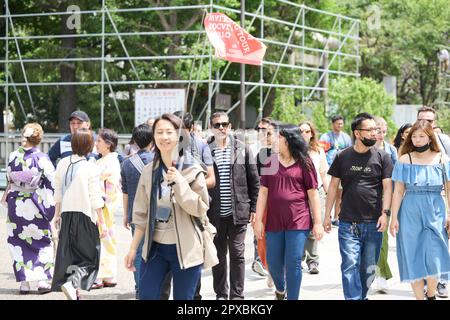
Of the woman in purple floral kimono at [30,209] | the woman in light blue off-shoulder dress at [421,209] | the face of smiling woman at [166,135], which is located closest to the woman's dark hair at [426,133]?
the woman in light blue off-shoulder dress at [421,209]

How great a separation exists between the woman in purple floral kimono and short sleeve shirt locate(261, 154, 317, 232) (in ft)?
9.50

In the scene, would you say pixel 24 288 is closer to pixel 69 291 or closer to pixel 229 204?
pixel 69 291

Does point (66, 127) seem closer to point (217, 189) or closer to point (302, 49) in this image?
point (302, 49)

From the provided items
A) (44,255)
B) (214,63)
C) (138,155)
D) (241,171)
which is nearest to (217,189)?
(241,171)

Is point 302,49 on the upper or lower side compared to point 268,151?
upper

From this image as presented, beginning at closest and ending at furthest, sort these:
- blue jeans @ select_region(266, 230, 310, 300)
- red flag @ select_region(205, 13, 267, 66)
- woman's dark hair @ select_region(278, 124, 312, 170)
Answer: blue jeans @ select_region(266, 230, 310, 300) < woman's dark hair @ select_region(278, 124, 312, 170) < red flag @ select_region(205, 13, 267, 66)

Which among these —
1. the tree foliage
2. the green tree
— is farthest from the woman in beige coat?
the green tree

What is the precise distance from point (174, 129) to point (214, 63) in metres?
19.3

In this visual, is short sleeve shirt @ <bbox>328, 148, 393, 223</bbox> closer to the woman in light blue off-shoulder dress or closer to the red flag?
the woman in light blue off-shoulder dress

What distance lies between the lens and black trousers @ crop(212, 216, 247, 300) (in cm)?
819

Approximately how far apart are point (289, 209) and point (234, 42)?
1369cm

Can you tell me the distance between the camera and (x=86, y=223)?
331 inches

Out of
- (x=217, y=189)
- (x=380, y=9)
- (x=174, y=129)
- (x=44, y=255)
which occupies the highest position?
(x=380, y=9)

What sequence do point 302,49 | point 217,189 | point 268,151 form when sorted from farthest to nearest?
point 302,49, point 268,151, point 217,189
